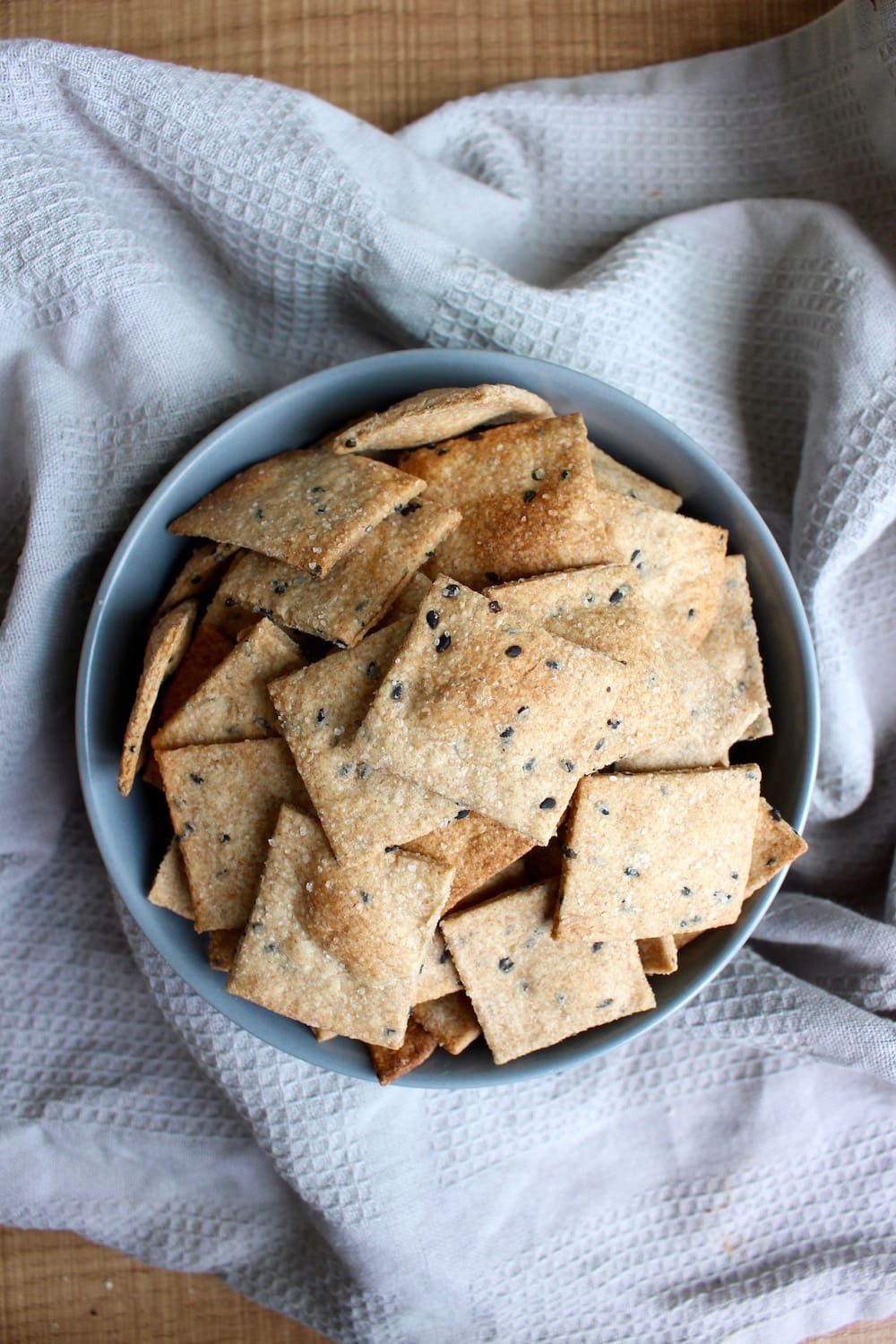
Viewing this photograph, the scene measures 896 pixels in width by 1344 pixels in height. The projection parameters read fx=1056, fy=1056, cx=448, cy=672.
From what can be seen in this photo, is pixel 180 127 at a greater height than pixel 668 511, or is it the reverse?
pixel 180 127

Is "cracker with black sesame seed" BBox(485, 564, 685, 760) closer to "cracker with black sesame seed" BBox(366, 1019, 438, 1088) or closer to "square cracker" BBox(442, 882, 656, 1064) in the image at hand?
"square cracker" BBox(442, 882, 656, 1064)

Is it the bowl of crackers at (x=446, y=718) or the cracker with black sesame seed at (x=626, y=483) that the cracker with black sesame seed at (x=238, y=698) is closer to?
the bowl of crackers at (x=446, y=718)

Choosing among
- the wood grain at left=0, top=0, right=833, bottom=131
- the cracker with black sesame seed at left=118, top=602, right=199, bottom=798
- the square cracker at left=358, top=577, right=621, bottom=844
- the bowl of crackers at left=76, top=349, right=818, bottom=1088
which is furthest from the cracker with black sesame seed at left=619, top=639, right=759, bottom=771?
the wood grain at left=0, top=0, right=833, bottom=131

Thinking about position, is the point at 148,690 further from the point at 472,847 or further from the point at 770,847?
the point at 770,847

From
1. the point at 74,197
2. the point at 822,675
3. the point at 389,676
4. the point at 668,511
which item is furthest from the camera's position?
→ the point at 822,675

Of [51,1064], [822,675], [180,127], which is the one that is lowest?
[51,1064]

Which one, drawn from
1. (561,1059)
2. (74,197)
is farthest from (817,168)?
(561,1059)

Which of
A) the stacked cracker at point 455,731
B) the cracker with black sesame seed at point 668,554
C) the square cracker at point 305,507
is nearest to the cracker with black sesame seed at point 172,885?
the stacked cracker at point 455,731

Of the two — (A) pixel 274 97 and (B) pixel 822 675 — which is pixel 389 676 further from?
(A) pixel 274 97
